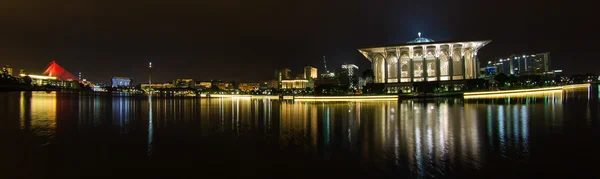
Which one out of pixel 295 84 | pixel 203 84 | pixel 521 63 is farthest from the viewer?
pixel 203 84

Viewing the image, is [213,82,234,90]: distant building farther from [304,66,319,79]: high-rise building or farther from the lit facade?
the lit facade

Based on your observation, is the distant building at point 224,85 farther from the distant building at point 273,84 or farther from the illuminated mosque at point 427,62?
the illuminated mosque at point 427,62

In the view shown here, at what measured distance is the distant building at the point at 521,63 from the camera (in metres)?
152

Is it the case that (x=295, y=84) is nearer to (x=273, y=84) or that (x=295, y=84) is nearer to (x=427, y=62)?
(x=273, y=84)

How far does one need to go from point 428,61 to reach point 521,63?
118 metres

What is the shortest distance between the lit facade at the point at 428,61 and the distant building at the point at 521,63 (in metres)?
88.6

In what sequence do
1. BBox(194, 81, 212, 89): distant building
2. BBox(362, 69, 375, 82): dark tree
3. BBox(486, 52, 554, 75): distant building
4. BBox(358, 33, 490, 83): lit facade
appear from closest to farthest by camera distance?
1. BBox(358, 33, 490, 83): lit facade
2. BBox(362, 69, 375, 82): dark tree
3. BBox(486, 52, 554, 75): distant building
4. BBox(194, 81, 212, 89): distant building

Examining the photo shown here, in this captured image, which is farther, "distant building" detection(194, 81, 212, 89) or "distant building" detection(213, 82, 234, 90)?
"distant building" detection(194, 81, 212, 89)

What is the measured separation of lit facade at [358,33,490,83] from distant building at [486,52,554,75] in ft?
291

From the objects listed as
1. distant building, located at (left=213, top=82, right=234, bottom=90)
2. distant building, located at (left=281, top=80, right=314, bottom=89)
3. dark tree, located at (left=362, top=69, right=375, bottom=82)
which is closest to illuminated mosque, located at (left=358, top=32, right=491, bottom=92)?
dark tree, located at (left=362, top=69, right=375, bottom=82)

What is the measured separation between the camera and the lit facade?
230 feet

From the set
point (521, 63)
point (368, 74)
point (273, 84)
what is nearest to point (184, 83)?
point (273, 84)

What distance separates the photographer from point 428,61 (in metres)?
74.9

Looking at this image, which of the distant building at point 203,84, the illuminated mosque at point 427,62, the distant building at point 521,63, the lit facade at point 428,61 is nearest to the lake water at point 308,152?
the illuminated mosque at point 427,62
